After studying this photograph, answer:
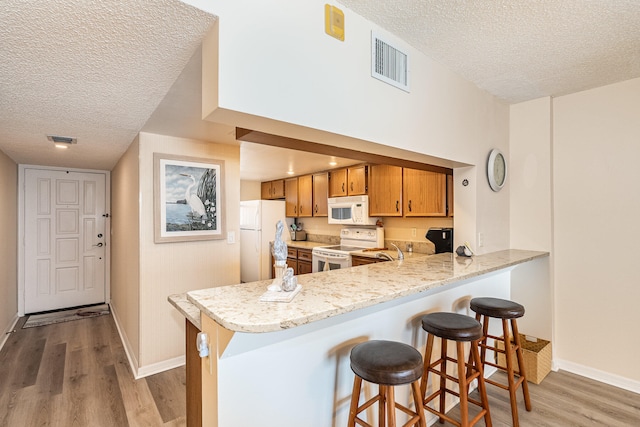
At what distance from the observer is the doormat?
3898mm

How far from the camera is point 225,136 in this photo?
108 inches

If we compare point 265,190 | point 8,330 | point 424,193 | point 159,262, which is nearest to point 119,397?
point 159,262

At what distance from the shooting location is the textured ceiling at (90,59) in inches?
44.4

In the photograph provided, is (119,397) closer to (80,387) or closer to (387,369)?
(80,387)

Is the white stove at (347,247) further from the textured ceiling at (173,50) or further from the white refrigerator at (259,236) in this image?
the textured ceiling at (173,50)

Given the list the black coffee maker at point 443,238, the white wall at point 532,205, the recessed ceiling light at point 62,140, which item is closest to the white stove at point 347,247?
the black coffee maker at point 443,238

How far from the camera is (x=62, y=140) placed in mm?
2807

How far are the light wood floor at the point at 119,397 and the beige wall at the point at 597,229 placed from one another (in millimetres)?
312

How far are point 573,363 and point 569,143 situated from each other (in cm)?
188

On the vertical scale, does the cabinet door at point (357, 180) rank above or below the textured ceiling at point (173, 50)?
below

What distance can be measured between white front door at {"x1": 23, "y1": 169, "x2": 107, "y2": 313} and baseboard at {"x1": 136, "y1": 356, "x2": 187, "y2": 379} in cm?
287

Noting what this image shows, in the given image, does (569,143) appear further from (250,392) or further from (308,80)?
(250,392)

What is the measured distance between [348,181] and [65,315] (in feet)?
14.1

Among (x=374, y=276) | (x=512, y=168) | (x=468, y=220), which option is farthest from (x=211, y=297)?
(x=512, y=168)
